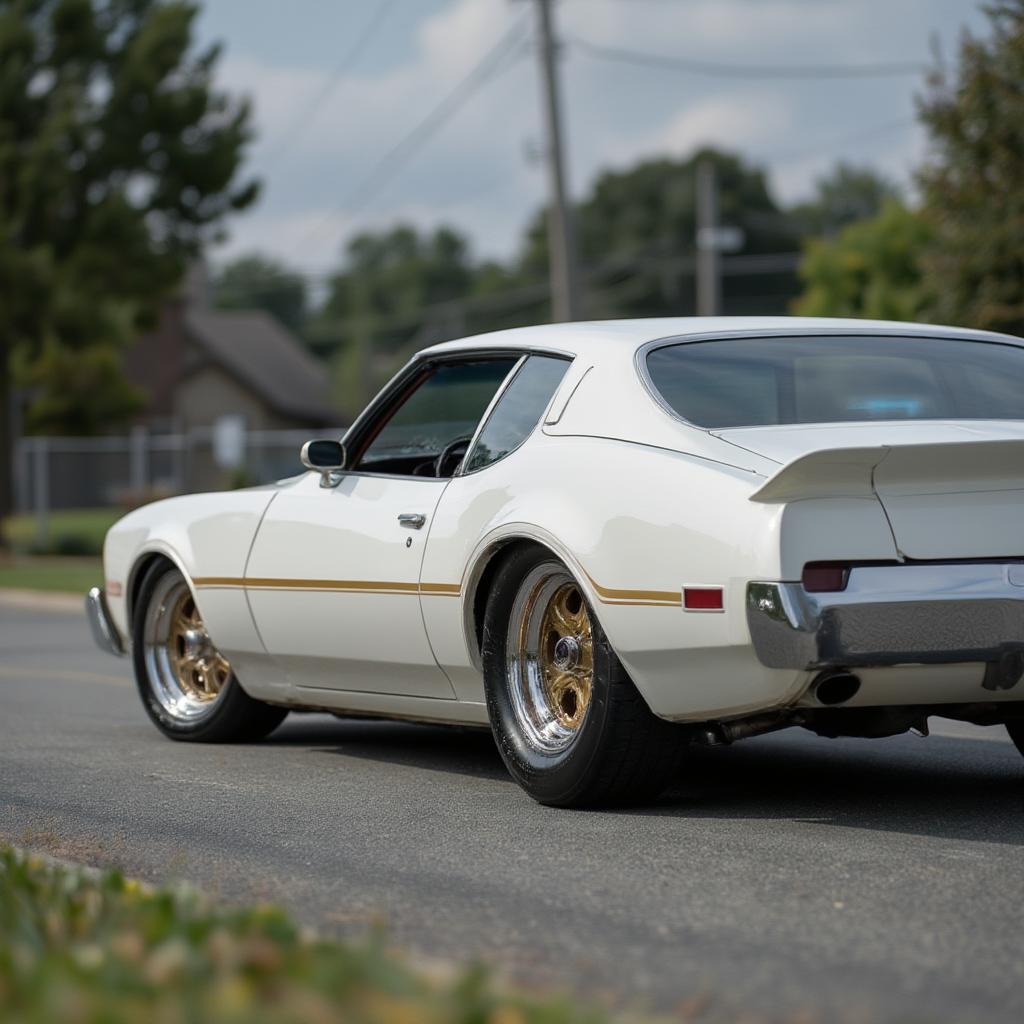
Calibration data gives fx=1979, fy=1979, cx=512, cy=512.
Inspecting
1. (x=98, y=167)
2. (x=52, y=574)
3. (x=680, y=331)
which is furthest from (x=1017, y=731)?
(x=98, y=167)

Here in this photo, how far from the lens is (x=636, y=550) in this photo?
5.59 m

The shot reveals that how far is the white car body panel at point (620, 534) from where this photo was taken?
5.30 m

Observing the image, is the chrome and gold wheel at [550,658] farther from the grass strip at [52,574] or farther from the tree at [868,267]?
the tree at [868,267]

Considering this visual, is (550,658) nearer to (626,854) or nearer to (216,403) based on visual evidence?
(626,854)

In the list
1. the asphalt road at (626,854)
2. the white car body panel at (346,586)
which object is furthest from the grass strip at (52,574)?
the asphalt road at (626,854)

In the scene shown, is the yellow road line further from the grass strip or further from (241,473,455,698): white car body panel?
the grass strip

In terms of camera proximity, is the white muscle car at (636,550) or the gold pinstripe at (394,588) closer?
the white muscle car at (636,550)

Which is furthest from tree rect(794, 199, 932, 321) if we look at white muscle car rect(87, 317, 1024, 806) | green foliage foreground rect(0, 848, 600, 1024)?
green foliage foreground rect(0, 848, 600, 1024)

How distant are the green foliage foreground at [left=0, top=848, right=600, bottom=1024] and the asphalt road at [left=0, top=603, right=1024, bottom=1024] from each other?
48 centimetres

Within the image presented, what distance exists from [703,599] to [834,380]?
1219 millimetres

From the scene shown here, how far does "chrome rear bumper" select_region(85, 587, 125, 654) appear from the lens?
8656mm

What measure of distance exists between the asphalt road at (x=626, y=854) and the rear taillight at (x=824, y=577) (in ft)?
2.30

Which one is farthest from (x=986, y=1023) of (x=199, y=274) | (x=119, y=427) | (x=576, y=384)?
(x=199, y=274)

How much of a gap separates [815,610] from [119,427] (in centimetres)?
4686
